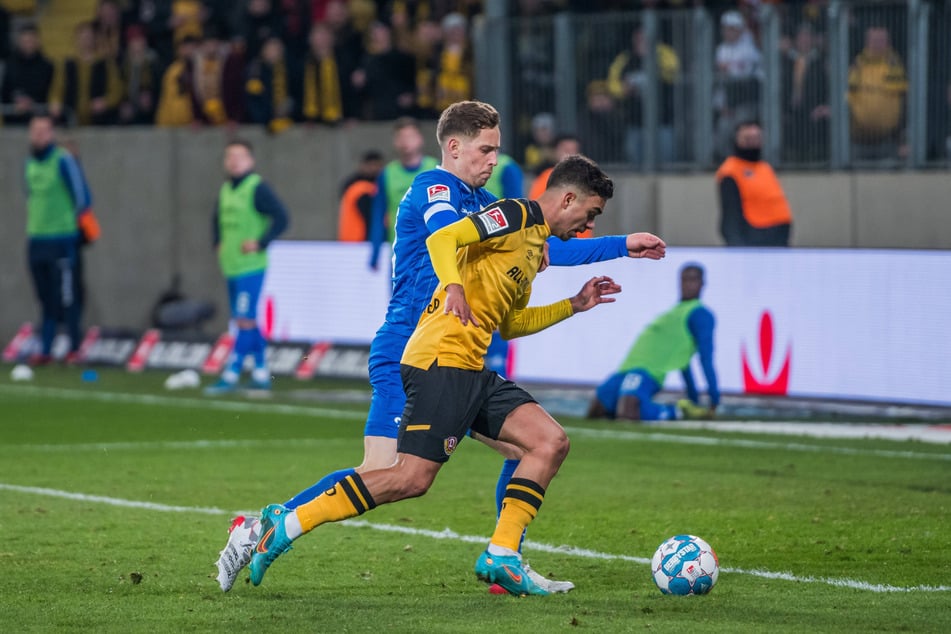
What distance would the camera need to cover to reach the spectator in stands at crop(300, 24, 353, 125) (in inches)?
817

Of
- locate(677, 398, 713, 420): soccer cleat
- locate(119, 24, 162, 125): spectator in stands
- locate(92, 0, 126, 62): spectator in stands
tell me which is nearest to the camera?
locate(677, 398, 713, 420): soccer cleat

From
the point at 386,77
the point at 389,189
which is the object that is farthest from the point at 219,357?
the point at 386,77

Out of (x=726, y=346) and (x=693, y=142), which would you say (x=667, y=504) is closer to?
(x=726, y=346)

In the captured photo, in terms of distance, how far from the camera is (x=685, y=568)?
7.20 m

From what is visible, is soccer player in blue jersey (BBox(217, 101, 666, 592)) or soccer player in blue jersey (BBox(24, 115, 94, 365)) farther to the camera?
soccer player in blue jersey (BBox(24, 115, 94, 365))

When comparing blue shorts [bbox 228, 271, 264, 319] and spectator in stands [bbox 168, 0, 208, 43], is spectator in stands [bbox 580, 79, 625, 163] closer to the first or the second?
blue shorts [bbox 228, 271, 264, 319]

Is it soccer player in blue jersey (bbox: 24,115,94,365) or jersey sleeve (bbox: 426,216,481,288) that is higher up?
jersey sleeve (bbox: 426,216,481,288)

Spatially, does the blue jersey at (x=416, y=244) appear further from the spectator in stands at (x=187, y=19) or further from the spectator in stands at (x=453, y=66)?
the spectator in stands at (x=187, y=19)

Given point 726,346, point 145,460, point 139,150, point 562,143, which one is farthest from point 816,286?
point 139,150

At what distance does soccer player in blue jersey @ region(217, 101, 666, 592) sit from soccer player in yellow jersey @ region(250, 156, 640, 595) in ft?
0.82

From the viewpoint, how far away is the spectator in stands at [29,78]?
23656 mm

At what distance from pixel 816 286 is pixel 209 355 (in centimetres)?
697

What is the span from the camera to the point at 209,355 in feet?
62.6

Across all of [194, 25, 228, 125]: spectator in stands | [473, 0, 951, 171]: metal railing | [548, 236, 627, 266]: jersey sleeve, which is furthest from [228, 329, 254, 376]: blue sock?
[548, 236, 627, 266]: jersey sleeve
